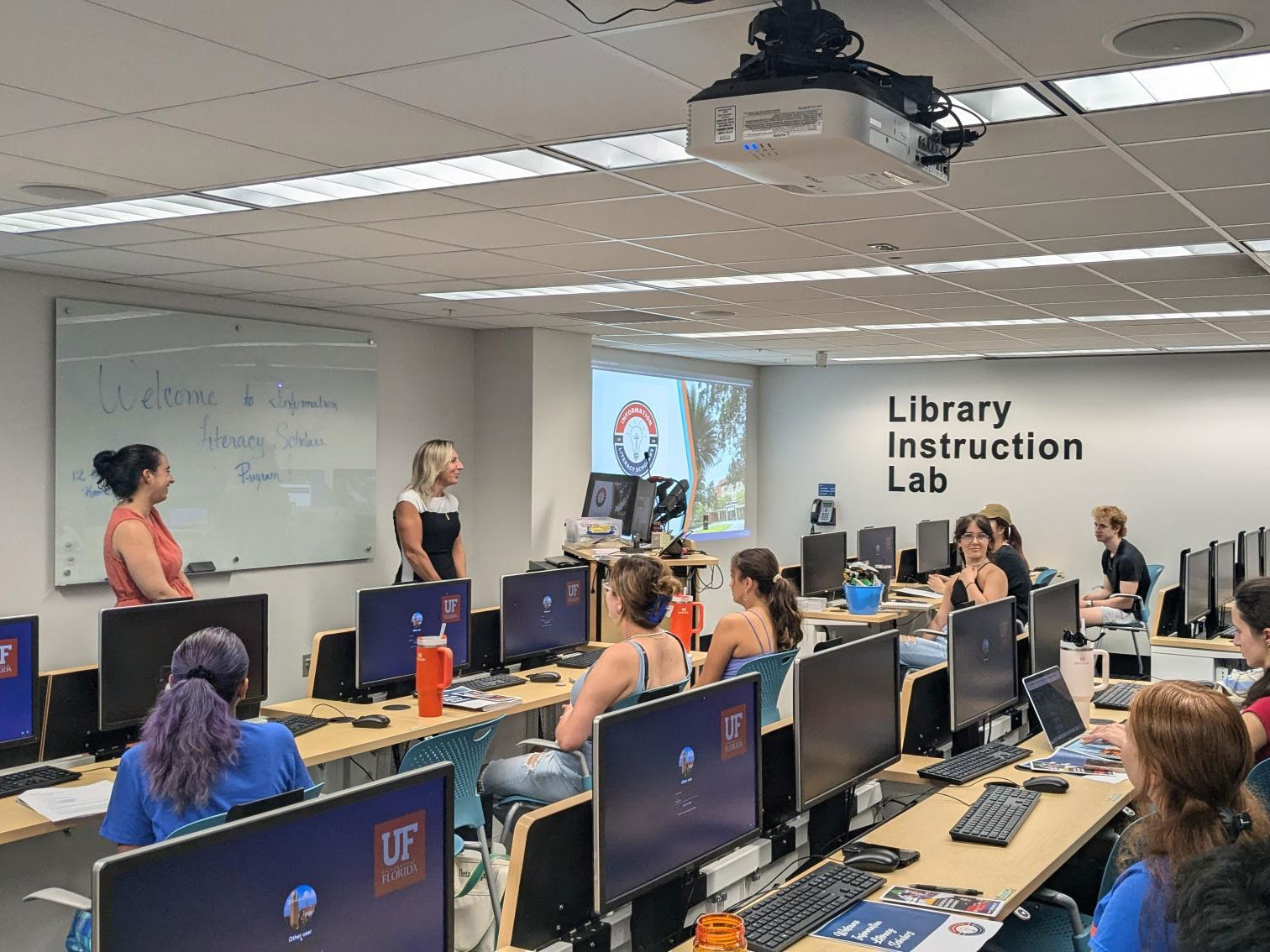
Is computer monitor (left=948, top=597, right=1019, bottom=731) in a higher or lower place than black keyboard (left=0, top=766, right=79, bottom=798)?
higher

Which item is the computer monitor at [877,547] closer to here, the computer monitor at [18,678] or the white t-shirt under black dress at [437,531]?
the white t-shirt under black dress at [437,531]

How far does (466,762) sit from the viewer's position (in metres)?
3.81

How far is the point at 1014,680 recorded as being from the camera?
4.45 metres

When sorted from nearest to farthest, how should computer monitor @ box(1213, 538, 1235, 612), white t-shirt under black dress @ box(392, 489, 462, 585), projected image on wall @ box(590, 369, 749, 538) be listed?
1. white t-shirt under black dress @ box(392, 489, 462, 585)
2. computer monitor @ box(1213, 538, 1235, 612)
3. projected image on wall @ box(590, 369, 749, 538)

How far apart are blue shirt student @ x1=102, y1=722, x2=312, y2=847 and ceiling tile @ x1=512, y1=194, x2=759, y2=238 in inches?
89.5

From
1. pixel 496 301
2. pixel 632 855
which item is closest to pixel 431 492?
pixel 496 301

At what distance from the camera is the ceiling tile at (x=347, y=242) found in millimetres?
4812

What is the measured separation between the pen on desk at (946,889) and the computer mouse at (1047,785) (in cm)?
100

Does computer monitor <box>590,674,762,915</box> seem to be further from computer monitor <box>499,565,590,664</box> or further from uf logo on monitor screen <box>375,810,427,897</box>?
computer monitor <box>499,565,590,664</box>

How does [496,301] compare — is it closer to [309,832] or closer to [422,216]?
[422,216]

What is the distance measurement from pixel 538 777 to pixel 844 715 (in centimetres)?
121

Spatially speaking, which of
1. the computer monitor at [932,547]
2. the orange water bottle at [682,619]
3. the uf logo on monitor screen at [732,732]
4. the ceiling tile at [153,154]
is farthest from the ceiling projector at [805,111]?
the computer monitor at [932,547]

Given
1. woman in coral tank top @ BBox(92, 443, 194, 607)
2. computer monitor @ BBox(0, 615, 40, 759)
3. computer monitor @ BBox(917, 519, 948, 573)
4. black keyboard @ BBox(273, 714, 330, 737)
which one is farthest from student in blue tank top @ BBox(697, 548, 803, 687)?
computer monitor @ BBox(917, 519, 948, 573)

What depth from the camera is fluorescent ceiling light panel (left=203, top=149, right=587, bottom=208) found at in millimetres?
3676
